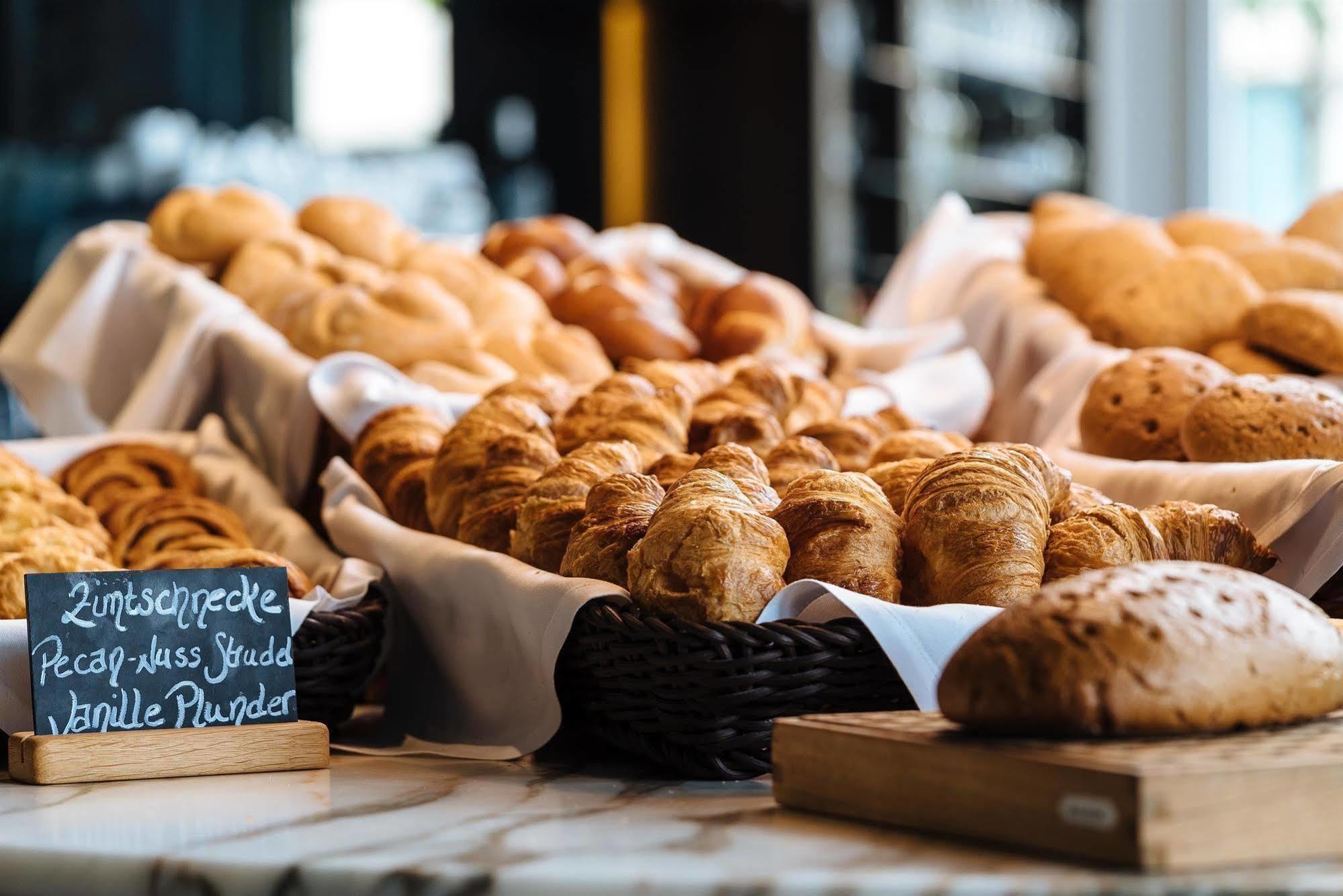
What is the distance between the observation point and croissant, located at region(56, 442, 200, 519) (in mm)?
1978

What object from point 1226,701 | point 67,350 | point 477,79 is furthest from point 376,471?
point 477,79

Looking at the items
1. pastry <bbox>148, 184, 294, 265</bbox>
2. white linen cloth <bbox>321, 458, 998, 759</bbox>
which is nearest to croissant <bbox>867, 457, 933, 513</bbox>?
white linen cloth <bbox>321, 458, 998, 759</bbox>

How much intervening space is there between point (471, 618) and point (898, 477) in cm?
46

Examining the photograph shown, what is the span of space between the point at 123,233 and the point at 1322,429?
7.09 ft

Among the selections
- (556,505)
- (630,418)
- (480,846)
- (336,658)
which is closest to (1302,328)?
(630,418)

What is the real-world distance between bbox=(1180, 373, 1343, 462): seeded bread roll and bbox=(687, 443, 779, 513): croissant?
53cm

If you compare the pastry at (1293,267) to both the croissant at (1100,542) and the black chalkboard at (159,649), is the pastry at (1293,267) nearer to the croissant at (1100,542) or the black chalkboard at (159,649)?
the croissant at (1100,542)

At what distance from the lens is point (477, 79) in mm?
6281

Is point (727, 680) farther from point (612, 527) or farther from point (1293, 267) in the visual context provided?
point (1293, 267)

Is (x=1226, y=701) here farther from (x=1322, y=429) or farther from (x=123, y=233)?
(x=123, y=233)

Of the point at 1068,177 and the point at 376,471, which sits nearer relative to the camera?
the point at 376,471

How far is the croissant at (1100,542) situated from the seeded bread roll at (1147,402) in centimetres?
48

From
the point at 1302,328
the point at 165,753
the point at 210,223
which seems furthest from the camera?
the point at 210,223

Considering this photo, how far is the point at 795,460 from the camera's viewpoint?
159cm
